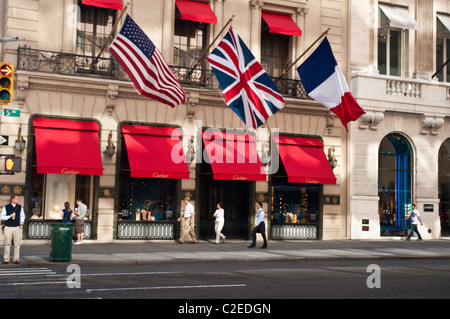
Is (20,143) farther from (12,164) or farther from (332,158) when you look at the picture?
(332,158)

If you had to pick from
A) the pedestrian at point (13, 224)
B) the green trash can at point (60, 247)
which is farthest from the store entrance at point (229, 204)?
the pedestrian at point (13, 224)

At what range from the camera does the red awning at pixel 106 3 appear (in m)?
24.4

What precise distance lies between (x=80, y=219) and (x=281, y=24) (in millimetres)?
12502

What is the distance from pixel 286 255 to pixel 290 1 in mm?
13038

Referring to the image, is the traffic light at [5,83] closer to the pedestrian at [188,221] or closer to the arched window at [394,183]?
the pedestrian at [188,221]

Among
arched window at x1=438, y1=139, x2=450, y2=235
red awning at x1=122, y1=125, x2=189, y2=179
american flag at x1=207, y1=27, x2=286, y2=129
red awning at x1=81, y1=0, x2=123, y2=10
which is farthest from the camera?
arched window at x1=438, y1=139, x2=450, y2=235

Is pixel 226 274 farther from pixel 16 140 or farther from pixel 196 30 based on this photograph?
pixel 196 30

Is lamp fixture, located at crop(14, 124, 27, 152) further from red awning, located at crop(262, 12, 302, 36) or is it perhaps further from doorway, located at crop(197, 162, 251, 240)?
red awning, located at crop(262, 12, 302, 36)

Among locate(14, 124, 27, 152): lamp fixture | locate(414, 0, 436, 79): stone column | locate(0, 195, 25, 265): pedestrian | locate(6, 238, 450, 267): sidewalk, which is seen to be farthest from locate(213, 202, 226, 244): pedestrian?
locate(414, 0, 436, 79): stone column

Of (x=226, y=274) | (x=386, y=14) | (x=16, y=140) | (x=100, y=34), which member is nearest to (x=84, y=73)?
(x=100, y=34)

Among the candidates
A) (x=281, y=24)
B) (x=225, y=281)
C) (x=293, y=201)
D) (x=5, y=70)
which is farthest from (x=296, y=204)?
(x=5, y=70)

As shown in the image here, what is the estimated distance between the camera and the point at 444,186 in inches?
1257

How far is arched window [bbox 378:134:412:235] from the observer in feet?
100

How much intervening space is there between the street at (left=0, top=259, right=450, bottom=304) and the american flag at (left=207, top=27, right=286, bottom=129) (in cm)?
626
